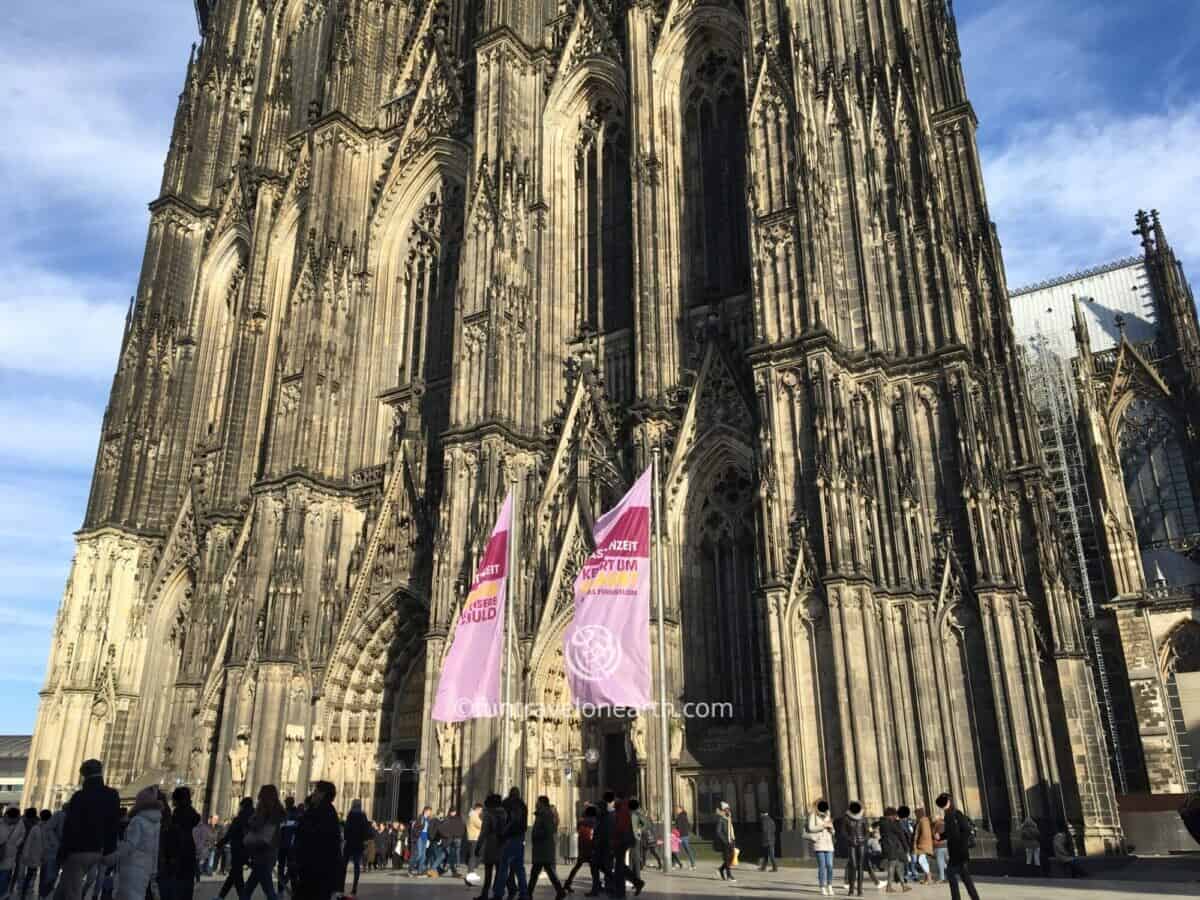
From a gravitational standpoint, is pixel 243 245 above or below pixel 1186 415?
above

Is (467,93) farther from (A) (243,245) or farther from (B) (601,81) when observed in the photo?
(A) (243,245)

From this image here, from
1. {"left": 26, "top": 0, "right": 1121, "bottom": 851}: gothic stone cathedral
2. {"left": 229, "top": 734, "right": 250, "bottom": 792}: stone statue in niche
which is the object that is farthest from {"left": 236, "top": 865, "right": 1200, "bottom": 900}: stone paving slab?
{"left": 229, "top": 734, "right": 250, "bottom": 792}: stone statue in niche

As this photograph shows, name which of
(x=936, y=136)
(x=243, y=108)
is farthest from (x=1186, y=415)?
(x=243, y=108)

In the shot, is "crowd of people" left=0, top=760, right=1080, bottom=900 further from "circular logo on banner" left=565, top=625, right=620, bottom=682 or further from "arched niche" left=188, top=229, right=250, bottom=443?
"arched niche" left=188, top=229, right=250, bottom=443

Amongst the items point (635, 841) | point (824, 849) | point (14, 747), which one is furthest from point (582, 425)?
point (14, 747)

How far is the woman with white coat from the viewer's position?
329 inches

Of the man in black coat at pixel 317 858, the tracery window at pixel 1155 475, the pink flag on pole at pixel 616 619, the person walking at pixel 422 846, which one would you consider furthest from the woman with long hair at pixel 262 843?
the tracery window at pixel 1155 475

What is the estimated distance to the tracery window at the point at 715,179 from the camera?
26.4 metres

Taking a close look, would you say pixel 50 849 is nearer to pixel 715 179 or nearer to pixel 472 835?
pixel 472 835

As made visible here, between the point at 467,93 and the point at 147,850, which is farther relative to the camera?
the point at 467,93

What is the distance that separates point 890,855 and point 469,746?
35.9 ft

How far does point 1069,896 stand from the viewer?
484 inches

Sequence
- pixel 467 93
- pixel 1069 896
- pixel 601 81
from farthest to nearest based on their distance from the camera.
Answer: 1. pixel 467 93
2. pixel 601 81
3. pixel 1069 896

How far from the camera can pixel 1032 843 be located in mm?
17141
